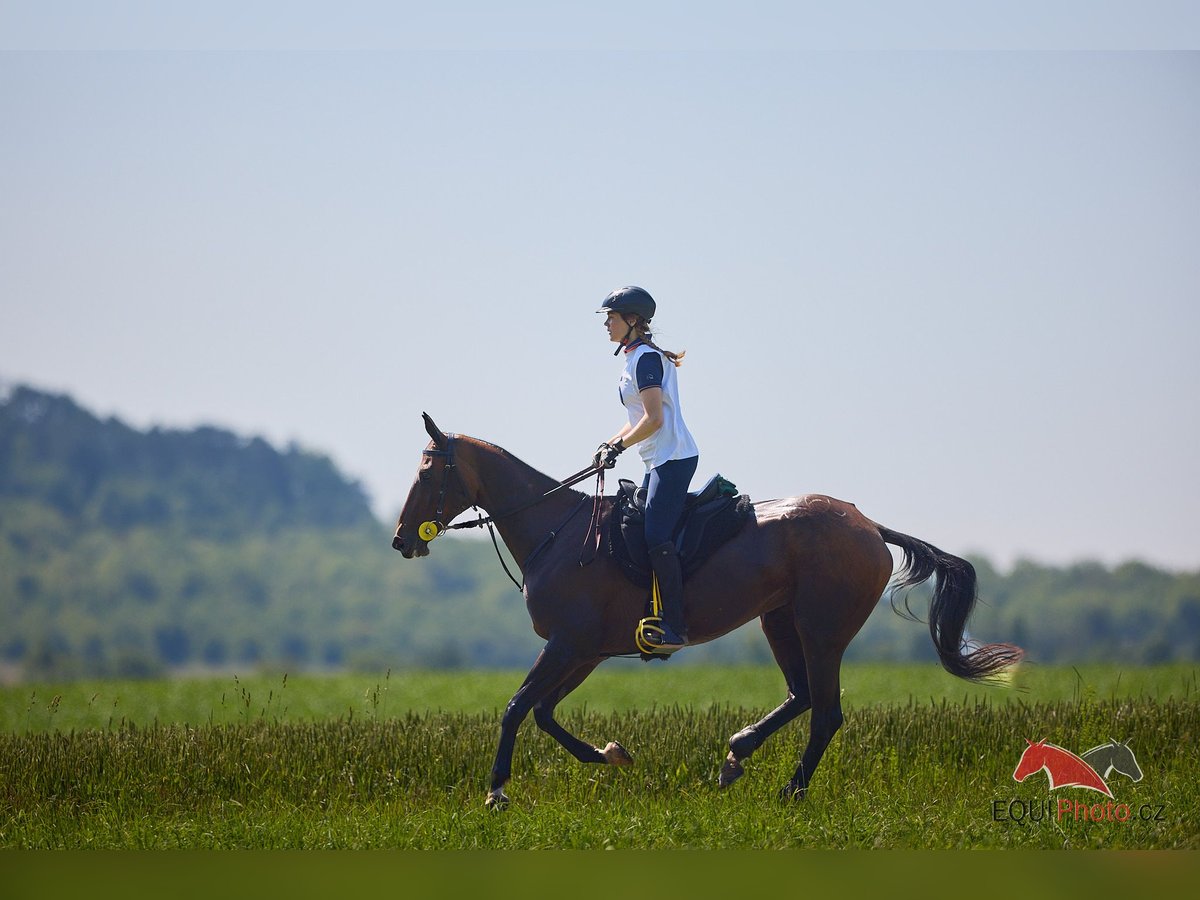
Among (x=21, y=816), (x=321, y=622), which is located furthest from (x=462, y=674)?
(x=321, y=622)

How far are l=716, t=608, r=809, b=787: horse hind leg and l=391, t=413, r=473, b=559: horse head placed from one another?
99.6 inches

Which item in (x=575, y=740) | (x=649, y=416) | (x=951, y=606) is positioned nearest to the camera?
(x=649, y=416)

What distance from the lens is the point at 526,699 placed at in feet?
26.5

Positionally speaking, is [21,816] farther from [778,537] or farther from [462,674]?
[462,674]

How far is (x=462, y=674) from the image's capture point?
27859 millimetres

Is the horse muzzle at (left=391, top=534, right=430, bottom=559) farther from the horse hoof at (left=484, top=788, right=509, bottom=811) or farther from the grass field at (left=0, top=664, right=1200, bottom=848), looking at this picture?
the horse hoof at (left=484, top=788, right=509, bottom=811)

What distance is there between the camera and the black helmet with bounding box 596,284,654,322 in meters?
8.35

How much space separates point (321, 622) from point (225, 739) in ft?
346

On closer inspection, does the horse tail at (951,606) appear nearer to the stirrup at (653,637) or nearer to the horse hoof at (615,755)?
the stirrup at (653,637)

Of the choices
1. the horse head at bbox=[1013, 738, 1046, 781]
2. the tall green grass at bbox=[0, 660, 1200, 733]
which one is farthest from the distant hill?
the horse head at bbox=[1013, 738, 1046, 781]

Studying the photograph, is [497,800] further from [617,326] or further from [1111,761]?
[1111,761]

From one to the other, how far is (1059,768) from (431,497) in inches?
191

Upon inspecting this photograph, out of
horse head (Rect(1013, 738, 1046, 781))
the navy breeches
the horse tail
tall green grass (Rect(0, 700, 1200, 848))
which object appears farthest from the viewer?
the horse tail

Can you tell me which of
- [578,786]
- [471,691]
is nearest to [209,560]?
[471,691]
